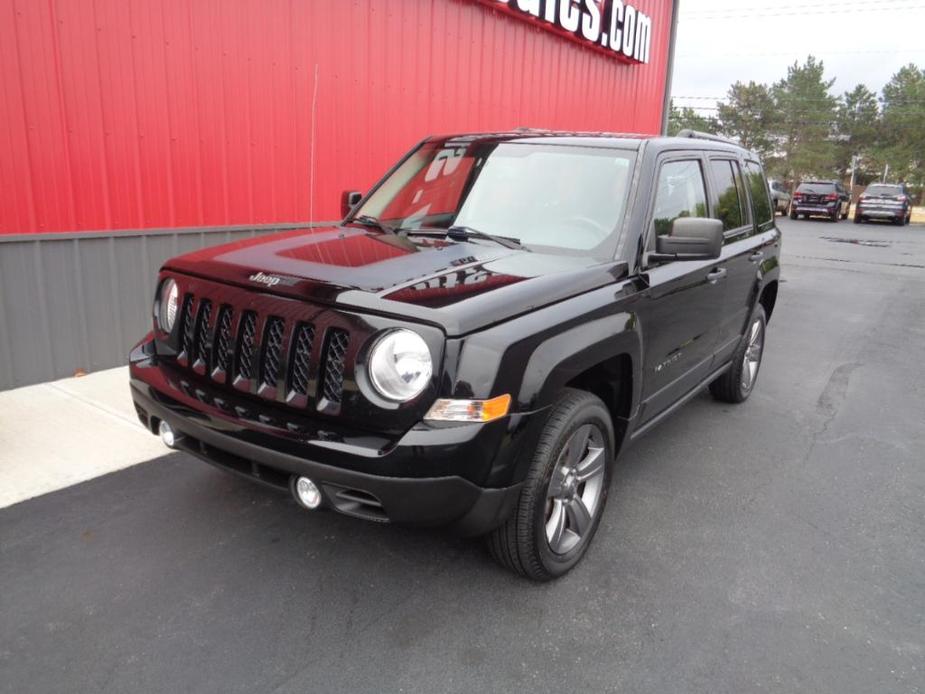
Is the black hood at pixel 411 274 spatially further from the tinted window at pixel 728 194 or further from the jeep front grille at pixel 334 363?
the tinted window at pixel 728 194

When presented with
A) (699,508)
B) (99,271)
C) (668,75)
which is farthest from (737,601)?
(668,75)

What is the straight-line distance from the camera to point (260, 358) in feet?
8.55

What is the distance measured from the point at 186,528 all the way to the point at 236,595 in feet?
2.06

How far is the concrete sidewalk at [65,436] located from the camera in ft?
12.3

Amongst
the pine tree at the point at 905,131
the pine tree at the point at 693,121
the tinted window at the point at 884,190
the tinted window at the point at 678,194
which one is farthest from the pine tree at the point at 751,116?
the tinted window at the point at 678,194

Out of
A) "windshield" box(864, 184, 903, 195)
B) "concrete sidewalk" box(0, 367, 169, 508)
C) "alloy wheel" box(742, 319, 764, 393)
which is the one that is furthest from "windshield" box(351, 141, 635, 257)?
"windshield" box(864, 184, 903, 195)

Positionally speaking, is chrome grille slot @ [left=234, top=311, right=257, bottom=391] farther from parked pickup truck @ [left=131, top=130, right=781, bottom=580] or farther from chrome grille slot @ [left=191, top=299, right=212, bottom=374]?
chrome grille slot @ [left=191, top=299, right=212, bottom=374]

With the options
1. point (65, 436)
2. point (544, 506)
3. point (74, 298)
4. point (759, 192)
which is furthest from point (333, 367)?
point (759, 192)

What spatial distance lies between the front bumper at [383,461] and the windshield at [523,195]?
3.94 ft

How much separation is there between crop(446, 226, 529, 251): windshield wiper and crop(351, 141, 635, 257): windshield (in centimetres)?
3

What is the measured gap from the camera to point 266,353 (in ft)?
8.58

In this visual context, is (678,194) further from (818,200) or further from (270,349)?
(818,200)

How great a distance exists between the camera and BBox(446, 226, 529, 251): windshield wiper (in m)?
3.30

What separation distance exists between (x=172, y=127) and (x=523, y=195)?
11.7ft
